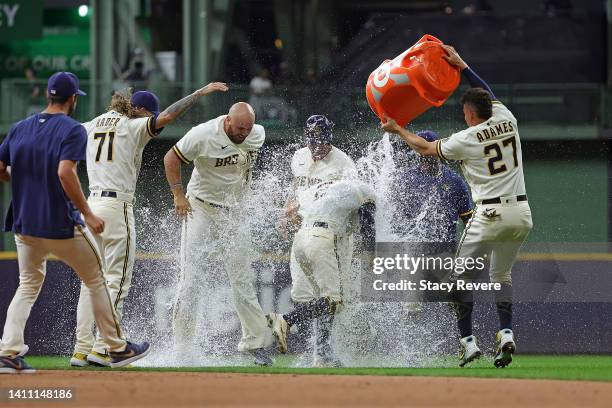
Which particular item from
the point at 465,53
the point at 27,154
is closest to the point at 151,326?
the point at 27,154

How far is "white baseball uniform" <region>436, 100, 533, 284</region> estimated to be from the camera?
9203 mm

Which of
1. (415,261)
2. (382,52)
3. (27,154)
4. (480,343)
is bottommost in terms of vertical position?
(480,343)

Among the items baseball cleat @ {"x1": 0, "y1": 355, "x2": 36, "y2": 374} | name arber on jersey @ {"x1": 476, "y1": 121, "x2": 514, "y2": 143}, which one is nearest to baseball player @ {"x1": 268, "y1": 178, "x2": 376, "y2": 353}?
name arber on jersey @ {"x1": 476, "y1": 121, "x2": 514, "y2": 143}

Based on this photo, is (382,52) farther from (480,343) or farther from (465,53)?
(480,343)

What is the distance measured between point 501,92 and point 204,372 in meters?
9.04

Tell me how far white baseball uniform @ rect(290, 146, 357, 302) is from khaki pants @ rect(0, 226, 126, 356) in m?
1.93

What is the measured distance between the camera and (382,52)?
52.9 ft

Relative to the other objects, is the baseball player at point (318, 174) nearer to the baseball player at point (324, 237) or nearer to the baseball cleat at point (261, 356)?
the baseball player at point (324, 237)

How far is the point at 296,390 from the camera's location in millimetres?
7531

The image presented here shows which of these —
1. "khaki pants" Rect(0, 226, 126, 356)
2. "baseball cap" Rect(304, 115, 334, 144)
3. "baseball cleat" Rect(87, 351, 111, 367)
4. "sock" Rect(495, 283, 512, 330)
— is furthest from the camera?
"baseball cap" Rect(304, 115, 334, 144)

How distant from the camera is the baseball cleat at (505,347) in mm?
9172

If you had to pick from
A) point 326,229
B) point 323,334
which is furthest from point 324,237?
point 323,334

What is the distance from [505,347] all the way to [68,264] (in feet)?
10.9

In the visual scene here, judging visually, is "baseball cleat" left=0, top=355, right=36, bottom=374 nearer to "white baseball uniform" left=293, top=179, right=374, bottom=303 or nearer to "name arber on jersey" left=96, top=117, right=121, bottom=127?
"name arber on jersey" left=96, top=117, right=121, bottom=127
